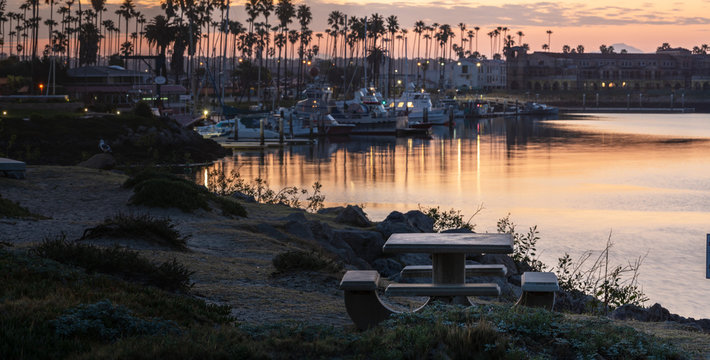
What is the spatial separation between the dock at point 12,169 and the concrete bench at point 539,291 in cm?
1760

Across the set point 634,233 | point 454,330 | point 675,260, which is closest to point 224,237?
point 454,330

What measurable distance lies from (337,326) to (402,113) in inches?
3810

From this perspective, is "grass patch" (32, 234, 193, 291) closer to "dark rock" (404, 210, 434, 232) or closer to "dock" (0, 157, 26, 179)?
"dark rock" (404, 210, 434, 232)

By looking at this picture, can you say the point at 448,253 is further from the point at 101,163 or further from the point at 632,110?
the point at 632,110

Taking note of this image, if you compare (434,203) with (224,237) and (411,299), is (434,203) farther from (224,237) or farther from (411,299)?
(411,299)

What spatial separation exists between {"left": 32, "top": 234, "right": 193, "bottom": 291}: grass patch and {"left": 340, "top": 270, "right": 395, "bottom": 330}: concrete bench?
237 cm

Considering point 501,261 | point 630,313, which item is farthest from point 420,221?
point 630,313

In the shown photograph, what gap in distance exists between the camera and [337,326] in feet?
29.7

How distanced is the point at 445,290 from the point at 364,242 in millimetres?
8996

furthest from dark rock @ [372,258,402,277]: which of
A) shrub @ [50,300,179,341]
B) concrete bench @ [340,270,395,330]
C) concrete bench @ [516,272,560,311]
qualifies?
shrub @ [50,300,179,341]

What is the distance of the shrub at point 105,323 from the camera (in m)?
7.12

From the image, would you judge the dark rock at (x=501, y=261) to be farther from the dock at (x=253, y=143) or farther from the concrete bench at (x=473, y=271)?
the dock at (x=253, y=143)

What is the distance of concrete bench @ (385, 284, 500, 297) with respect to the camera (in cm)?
909

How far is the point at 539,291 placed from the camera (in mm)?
8898
